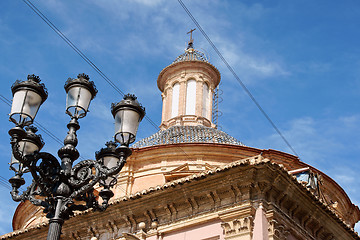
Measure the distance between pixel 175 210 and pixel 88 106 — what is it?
6.32 meters

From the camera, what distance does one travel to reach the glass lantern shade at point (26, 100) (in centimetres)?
754

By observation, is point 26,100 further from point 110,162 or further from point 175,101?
point 175,101

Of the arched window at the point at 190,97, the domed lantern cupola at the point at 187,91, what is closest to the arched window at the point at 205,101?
the domed lantern cupola at the point at 187,91

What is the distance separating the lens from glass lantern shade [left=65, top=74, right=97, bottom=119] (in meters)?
8.00

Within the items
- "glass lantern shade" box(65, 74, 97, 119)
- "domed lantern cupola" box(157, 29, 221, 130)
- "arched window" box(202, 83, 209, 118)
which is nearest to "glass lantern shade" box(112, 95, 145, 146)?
"glass lantern shade" box(65, 74, 97, 119)

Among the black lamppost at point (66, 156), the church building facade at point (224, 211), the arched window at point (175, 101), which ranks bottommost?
the black lamppost at point (66, 156)

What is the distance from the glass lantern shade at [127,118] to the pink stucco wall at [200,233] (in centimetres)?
548

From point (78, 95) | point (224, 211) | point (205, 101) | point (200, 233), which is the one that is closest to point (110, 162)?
point (78, 95)

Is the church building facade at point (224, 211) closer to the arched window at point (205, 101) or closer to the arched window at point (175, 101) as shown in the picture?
the arched window at point (175, 101)

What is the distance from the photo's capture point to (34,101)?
7785 millimetres

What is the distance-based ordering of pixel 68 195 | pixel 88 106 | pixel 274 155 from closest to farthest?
pixel 68 195 < pixel 88 106 < pixel 274 155

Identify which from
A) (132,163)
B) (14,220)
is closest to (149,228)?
(132,163)

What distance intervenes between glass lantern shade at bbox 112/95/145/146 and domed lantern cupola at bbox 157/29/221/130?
55.2 ft

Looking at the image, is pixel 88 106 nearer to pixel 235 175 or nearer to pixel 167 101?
pixel 235 175
